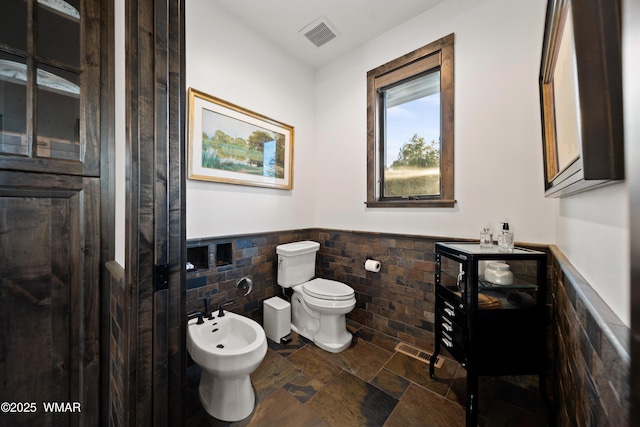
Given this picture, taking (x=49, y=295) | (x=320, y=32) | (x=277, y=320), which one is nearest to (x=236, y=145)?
(x=320, y=32)

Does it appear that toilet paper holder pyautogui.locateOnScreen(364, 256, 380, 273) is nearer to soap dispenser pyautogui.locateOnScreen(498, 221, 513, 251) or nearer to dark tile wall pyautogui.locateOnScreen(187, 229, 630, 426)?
dark tile wall pyautogui.locateOnScreen(187, 229, 630, 426)

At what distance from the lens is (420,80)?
2.19m

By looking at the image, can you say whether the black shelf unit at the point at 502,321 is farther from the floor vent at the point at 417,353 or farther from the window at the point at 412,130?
the window at the point at 412,130

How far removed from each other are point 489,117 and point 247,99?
2.02 meters

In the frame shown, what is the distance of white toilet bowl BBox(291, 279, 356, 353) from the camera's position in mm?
2064

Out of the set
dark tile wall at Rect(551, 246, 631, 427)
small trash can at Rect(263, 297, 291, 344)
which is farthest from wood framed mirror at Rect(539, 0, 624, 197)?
small trash can at Rect(263, 297, 291, 344)

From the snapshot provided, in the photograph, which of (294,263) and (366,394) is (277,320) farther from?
(366,394)

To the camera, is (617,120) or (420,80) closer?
(617,120)

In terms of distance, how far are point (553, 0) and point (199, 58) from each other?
215cm


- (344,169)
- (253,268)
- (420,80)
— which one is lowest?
(253,268)

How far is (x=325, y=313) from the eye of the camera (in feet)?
6.85

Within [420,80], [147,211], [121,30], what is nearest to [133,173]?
[147,211]

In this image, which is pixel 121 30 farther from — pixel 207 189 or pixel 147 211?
pixel 207 189

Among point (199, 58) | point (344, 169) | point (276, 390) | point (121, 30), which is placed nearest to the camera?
point (121, 30)
